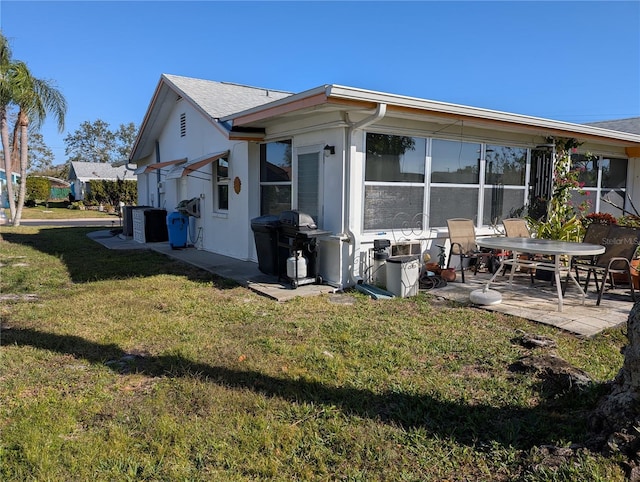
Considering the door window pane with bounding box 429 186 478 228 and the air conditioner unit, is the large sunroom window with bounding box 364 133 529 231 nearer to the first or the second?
the door window pane with bounding box 429 186 478 228

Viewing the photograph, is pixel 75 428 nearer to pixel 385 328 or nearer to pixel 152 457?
pixel 152 457

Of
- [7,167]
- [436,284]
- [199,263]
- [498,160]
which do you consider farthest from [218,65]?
[436,284]

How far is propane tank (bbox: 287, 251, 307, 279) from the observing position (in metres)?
6.64

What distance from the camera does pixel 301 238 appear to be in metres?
6.66

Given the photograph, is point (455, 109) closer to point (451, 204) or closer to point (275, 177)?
point (451, 204)

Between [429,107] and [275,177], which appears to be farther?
[275,177]

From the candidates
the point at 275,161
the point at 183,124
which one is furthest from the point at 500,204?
the point at 183,124

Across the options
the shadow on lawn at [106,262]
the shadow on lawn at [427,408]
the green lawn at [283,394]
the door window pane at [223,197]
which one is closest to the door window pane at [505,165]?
the green lawn at [283,394]

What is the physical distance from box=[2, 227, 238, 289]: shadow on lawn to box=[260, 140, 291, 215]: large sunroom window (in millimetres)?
1886

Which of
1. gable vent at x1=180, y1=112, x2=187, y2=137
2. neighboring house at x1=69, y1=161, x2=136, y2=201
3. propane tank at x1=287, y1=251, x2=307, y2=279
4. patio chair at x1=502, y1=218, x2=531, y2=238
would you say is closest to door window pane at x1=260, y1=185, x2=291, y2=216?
propane tank at x1=287, y1=251, x2=307, y2=279

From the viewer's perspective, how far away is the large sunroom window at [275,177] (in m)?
8.18

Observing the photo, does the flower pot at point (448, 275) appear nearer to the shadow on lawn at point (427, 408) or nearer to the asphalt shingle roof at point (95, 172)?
the shadow on lawn at point (427, 408)

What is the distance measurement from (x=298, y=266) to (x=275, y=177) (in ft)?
8.54

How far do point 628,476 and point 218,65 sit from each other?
23.0m
